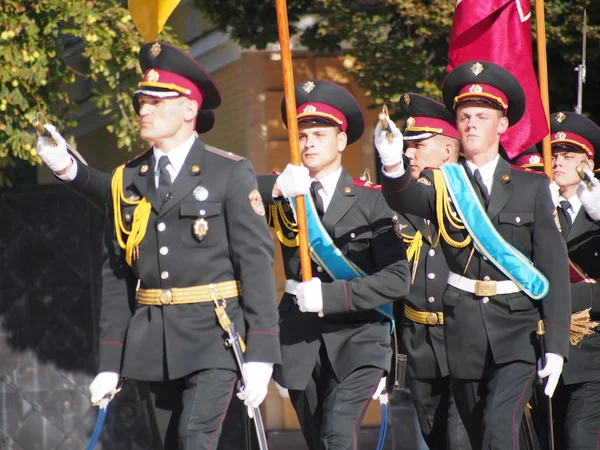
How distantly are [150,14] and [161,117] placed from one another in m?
1.22

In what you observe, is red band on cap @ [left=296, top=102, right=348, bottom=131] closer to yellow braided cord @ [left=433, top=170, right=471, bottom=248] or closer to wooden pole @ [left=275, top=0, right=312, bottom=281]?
wooden pole @ [left=275, top=0, right=312, bottom=281]

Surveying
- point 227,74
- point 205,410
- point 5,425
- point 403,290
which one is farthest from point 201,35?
point 205,410

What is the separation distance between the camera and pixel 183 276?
18.7ft

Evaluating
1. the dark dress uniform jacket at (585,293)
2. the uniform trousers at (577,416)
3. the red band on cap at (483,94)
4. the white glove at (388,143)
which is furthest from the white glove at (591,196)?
the white glove at (388,143)

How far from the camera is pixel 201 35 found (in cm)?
1216

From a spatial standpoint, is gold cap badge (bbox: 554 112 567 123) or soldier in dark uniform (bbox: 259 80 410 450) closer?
soldier in dark uniform (bbox: 259 80 410 450)

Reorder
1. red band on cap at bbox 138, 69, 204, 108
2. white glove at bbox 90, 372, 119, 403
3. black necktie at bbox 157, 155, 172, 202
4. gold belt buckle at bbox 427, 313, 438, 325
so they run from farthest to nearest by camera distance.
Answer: gold belt buckle at bbox 427, 313, 438, 325, red band on cap at bbox 138, 69, 204, 108, black necktie at bbox 157, 155, 172, 202, white glove at bbox 90, 372, 119, 403

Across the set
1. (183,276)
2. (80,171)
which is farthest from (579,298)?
(80,171)

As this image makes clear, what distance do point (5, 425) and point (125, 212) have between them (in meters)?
4.49

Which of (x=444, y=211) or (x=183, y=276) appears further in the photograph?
(x=444, y=211)

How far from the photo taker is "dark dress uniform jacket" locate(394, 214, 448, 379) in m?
7.55

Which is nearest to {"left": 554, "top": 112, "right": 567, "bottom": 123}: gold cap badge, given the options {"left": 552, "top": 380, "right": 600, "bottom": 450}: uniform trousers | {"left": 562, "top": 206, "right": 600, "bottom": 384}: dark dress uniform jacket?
{"left": 562, "top": 206, "right": 600, "bottom": 384}: dark dress uniform jacket

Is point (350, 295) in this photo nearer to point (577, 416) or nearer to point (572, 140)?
point (577, 416)

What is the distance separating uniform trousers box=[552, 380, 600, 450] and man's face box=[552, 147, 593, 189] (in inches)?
49.2
